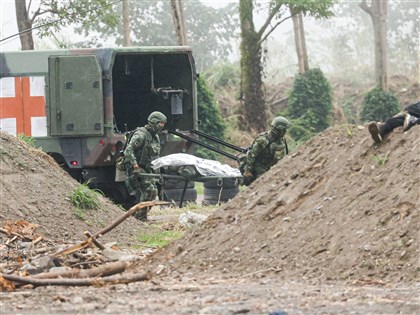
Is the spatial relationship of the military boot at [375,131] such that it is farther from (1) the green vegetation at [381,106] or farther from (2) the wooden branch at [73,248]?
(1) the green vegetation at [381,106]

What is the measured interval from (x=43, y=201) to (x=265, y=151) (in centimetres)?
356

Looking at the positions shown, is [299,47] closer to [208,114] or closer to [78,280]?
[208,114]

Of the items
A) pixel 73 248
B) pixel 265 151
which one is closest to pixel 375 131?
pixel 73 248

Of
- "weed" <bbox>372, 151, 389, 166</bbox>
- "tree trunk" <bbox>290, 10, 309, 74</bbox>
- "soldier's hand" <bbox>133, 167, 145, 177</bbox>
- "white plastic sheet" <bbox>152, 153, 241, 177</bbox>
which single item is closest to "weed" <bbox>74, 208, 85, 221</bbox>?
"soldier's hand" <bbox>133, 167, 145, 177</bbox>

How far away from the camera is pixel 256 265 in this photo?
9.85m

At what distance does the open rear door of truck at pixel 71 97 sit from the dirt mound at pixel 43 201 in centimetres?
332

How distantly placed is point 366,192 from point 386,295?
187 cm

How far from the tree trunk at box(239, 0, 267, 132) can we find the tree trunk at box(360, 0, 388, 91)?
474 centimetres

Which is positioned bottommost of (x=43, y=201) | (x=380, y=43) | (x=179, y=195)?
(x=179, y=195)

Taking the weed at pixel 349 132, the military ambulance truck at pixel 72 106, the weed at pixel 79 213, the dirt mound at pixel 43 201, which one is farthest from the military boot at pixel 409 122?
the military ambulance truck at pixel 72 106

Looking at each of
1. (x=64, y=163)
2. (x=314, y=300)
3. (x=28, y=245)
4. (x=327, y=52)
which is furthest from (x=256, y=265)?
(x=327, y=52)

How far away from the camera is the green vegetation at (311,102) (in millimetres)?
37406

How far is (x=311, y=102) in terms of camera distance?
38.0m

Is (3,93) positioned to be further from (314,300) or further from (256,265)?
(314,300)
